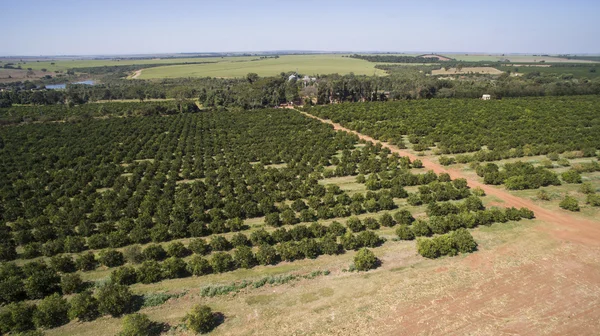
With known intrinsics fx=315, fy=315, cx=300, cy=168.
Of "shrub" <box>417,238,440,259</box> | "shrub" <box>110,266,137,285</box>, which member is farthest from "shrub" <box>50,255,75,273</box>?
"shrub" <box>417,238,440,259</box>

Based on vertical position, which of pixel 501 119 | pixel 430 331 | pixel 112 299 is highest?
pixel 501 119

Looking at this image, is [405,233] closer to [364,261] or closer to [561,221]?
[364,261]

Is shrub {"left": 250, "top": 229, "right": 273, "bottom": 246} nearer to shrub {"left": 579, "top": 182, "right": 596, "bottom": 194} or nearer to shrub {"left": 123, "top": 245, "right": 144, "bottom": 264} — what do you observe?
shrub {"left": 123, "top": 245, "right": 144, "bottom": 264}

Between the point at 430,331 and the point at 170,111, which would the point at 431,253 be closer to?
the point at 430,331

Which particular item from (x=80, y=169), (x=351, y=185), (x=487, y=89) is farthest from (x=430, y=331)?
(x=487, y=89)

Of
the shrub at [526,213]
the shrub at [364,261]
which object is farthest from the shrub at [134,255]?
the shrub at [526,213]

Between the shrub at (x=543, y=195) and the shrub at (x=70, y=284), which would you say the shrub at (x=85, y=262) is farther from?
the shrub at (x=543, y=195)
